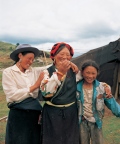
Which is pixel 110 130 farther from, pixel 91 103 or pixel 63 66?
pixel 63 66

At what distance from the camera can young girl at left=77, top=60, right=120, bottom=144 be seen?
2.50 metres

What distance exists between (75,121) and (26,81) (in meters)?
0.67

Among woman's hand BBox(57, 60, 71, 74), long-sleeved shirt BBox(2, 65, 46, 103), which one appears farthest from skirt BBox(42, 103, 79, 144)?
woman's hand BBox(57, 60, 71, 74)

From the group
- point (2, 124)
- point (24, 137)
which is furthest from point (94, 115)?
point (2, 124)

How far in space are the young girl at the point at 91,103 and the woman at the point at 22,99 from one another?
49cm

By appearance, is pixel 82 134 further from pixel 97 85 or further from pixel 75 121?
pixel 97 85

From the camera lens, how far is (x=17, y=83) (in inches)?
96.2

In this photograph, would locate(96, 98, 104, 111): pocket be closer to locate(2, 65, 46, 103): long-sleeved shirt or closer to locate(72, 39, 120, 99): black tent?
locate(2, 65, 46, 103): long-sleeved shirt

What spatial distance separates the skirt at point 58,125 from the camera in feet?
7.77

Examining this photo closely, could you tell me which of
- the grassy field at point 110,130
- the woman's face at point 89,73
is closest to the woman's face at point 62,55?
the woman's face at point 89,73

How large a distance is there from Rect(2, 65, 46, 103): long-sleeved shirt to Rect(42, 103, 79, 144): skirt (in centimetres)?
27

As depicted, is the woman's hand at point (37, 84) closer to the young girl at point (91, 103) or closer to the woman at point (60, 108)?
the woman at point (60, 108)

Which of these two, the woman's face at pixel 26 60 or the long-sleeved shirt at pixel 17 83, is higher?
the woman's face at pixel 26 60

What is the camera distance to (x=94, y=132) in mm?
2609
